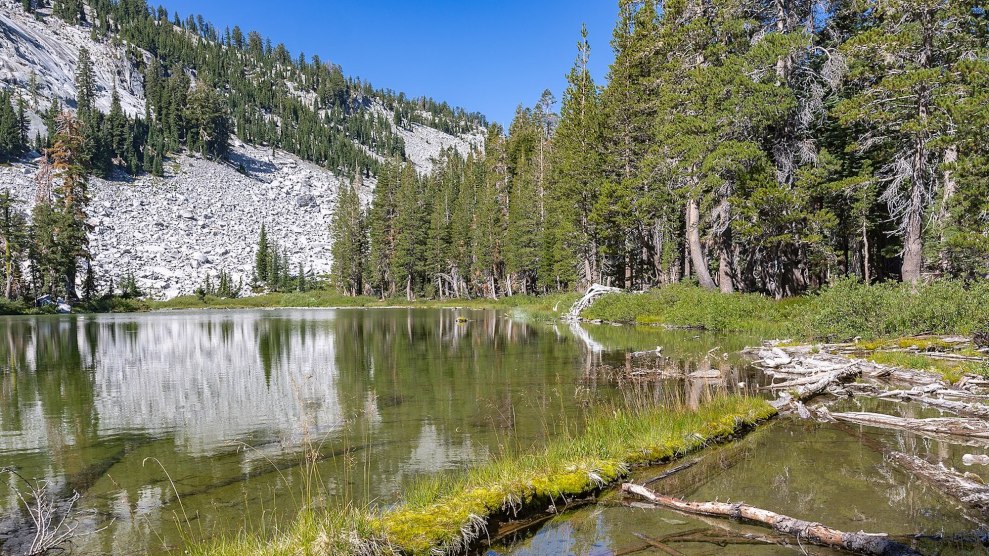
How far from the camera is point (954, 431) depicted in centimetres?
771

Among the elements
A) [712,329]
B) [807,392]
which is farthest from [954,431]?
[712,329]

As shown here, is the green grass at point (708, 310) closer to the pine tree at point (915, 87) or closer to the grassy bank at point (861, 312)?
the grassy bank at point (861, 312)

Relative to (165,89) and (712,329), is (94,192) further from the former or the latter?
(712,329)

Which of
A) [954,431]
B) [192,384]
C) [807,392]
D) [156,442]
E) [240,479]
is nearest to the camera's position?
[240,479]

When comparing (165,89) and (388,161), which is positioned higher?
(165,89)

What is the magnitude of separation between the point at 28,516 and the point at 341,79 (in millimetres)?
213049

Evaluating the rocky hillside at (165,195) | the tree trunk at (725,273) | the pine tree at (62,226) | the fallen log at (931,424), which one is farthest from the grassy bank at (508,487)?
the rocky hillside at (165,195)

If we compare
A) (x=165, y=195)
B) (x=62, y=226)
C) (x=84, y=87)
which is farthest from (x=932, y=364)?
(x=84, y=87)

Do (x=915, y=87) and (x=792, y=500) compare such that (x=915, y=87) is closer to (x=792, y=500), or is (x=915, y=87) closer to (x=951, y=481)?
(x=951, y=481)

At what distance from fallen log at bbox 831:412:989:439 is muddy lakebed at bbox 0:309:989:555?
193 mm

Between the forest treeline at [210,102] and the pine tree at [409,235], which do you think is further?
the forest treeline at [210,102]

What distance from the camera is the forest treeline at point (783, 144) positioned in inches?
773

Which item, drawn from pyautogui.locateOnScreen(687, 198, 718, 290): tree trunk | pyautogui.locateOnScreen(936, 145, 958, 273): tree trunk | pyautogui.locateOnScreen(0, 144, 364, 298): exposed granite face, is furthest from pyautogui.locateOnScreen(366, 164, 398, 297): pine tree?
pyautogui.locateOnScreen(936, 145, 958, 273): tree trunk

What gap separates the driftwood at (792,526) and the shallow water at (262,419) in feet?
9.34
